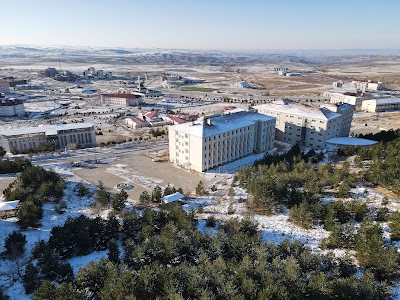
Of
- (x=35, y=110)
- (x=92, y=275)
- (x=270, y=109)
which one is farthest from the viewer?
(x=35, y=110)

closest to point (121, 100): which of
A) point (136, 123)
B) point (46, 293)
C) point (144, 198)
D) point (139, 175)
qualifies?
point (136, 123)

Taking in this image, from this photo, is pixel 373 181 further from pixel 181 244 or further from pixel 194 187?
pixel 181 244

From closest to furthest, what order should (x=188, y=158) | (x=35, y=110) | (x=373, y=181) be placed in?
(x=373, y=181) < (x=188, y=158) < (x=35, y=110)

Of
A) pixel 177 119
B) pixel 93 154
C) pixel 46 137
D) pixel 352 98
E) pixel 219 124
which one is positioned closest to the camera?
pixel 219 124

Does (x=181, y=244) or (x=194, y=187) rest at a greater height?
(x=181, y=244)

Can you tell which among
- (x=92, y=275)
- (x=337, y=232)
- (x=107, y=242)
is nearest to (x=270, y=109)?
(x=337, y=232)

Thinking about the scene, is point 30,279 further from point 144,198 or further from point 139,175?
point 139,175

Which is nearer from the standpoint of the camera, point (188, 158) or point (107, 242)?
point (107, 242)
